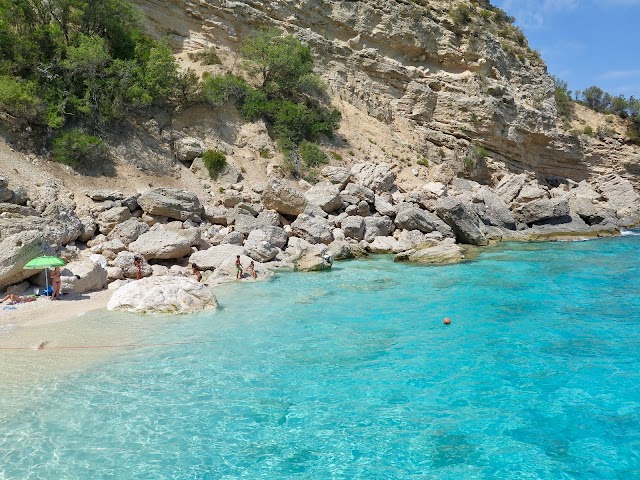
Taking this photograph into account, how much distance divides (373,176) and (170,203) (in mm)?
12113

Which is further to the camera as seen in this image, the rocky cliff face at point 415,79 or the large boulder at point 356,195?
the rocky cliff face at point 415,79

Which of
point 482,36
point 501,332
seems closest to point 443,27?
point 482,36

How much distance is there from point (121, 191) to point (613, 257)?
21610 mm

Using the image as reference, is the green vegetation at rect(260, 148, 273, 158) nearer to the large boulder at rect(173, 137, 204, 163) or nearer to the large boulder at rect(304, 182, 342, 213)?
the large boulder at rect(173, 137, 204, 163)

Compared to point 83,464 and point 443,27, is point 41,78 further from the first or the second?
point 443,27

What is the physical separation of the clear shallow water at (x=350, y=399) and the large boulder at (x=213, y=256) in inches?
→ 143

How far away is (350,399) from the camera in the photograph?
7.62 meters

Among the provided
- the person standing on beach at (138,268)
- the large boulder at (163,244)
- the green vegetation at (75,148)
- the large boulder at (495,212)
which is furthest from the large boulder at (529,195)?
the green vegetation at (75,148)

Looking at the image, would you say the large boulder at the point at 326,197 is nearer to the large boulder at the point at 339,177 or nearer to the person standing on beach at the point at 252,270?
the large boulder at the point at 339,177

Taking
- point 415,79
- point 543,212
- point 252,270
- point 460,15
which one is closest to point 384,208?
point 252,270

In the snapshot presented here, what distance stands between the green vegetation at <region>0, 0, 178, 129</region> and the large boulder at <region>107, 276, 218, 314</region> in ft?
39.1

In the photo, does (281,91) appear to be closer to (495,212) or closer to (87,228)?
(495,212)

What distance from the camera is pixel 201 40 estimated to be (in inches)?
1222

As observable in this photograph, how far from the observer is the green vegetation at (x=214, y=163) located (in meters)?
24.2
